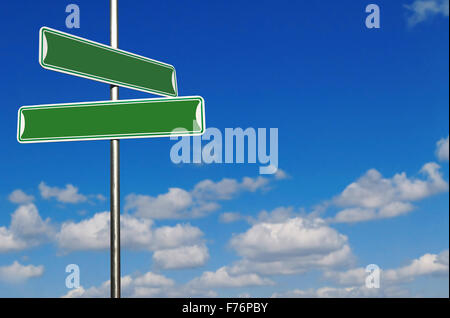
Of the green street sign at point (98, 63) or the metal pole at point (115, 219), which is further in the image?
the green street sign at point (98, 63)

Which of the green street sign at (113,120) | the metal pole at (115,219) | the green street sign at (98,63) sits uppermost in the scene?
the green street sign at (98,63)

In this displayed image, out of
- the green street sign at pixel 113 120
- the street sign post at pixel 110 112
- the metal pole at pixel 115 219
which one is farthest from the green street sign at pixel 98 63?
the metal pole at pixel 115 219

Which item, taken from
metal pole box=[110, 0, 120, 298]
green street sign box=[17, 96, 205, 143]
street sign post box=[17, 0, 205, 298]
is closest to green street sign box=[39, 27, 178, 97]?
street sign post box=[17, 0, 205, 298]

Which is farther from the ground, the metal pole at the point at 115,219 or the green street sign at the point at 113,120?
the green street sign at the point at 113,120

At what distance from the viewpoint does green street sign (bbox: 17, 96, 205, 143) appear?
311 inches

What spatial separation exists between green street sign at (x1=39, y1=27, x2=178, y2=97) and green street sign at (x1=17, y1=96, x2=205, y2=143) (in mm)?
385

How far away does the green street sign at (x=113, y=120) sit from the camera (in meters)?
7.89

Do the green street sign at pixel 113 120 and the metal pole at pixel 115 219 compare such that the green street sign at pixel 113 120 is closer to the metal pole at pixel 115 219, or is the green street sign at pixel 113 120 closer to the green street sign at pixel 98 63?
the metal pole at pixel 115 219

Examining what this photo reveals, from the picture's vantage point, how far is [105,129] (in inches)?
317

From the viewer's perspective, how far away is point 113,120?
803 cm

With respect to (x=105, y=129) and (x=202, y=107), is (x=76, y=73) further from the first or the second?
(x=202, y=107)

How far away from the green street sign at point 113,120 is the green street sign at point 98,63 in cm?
38

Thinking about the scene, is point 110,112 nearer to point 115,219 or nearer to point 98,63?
point 98,63
